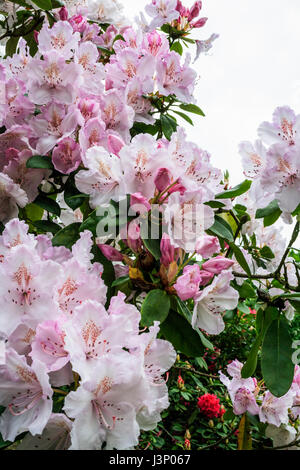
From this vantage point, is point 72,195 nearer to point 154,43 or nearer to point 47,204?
point 47,204

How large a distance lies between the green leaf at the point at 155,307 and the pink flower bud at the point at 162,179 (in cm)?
22

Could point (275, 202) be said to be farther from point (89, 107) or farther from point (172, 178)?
point (89, 107)

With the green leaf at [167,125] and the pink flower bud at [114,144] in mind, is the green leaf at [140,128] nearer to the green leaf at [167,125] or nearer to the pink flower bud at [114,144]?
the green leaf at [167,125]

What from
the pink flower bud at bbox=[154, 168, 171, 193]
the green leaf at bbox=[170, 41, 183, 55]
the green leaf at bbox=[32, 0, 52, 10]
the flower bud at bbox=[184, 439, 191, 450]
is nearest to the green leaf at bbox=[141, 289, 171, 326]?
the pink flower bud at bbox=[154, 168, 171, 193]

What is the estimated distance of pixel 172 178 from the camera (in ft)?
3.20

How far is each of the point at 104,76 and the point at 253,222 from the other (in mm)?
731

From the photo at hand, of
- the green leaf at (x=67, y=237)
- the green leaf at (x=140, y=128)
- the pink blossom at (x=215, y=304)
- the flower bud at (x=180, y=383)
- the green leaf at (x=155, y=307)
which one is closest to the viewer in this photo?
the green leaf at (x=155, y=307)

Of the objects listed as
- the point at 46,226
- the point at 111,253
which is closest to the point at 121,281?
the point at 111,253

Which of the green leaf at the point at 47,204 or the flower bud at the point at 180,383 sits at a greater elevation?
the green leaf at the point at 47,204

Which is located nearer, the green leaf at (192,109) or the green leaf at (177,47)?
the green leaf at (192,109)

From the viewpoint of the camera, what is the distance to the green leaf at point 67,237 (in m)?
1.11

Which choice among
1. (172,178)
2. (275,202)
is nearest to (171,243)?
(172,178)

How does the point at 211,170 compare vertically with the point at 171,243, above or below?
above

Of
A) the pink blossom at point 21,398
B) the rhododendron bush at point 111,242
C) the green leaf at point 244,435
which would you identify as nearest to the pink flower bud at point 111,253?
the rhododendron bush at point 111,242
